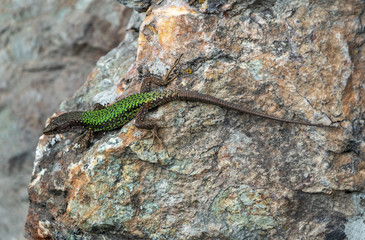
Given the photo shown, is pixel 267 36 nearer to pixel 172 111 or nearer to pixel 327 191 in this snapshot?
pixel 172 111

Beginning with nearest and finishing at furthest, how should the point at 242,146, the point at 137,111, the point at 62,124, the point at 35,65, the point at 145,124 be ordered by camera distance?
the point at 242,146 → the point at 145,124 → the point at 137,111 → the point at 62,124 → the point at 35,65

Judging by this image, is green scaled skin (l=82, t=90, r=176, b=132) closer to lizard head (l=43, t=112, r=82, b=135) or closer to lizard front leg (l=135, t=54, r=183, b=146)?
lizard front leg (l=135, t=54, r=183, b=146)

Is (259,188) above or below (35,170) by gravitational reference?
below

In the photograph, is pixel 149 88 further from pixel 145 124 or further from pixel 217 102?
pixel 217 102

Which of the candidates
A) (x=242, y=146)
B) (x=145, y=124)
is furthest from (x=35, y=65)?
(x=242, y=146)

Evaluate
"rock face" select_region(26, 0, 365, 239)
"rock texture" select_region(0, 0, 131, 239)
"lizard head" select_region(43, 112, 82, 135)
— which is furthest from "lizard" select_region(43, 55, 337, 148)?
"rock texture" select_region(0, 0, 131, 239)

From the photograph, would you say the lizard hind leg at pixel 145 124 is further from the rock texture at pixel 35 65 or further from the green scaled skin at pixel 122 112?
the rock texture at pixel 35 65

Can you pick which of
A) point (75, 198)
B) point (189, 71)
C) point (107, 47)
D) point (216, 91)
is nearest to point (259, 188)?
point (216, 91)
